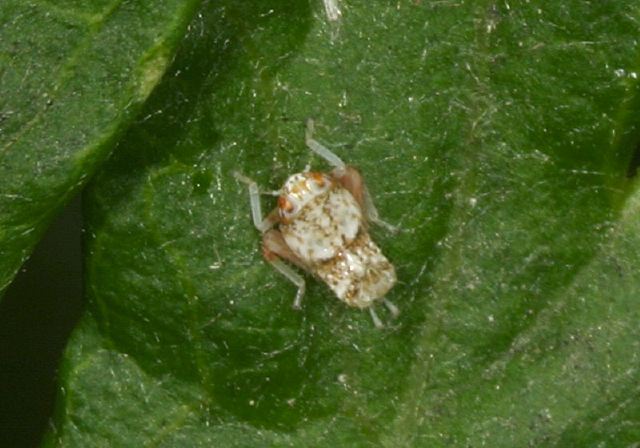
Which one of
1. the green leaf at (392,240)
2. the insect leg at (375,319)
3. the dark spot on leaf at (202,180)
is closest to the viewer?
the green leaf at (392,240)

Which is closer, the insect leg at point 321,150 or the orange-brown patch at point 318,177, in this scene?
the insect leg at point 321,150

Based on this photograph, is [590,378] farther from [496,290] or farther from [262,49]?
[262,49]

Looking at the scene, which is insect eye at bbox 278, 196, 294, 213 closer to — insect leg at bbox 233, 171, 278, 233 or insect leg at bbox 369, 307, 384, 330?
insect leg at bbox 233, 171, 278, 233

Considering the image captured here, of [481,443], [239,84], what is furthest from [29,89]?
[481,443]

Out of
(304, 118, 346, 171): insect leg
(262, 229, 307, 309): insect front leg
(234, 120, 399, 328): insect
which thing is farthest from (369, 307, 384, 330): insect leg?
(304, 118, 346, 171): insect leg

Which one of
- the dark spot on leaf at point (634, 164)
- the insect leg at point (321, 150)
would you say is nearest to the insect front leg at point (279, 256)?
the insect leg at point (321, 150)

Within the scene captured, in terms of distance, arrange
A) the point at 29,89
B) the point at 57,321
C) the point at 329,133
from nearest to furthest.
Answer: the point at 29,89
the point at 329,133
the point at 57,321

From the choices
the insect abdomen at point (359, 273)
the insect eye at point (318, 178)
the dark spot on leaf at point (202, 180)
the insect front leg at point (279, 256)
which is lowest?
the insect abdomen at point (359, 273)

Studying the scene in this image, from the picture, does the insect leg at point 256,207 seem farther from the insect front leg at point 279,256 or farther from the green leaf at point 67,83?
the green leaf at point 67,83

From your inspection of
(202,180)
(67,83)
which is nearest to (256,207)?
(202,180)
